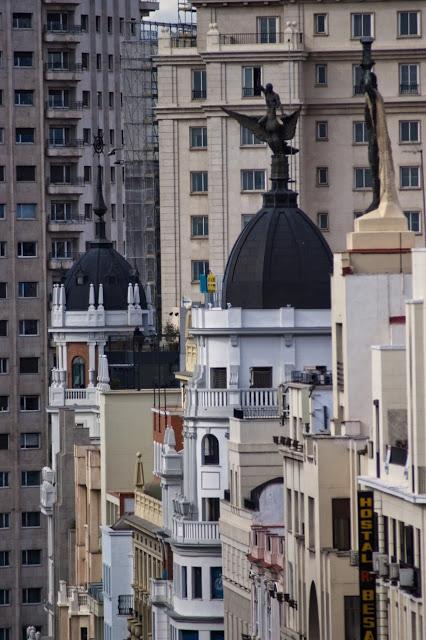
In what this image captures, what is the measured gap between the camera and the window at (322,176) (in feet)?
522

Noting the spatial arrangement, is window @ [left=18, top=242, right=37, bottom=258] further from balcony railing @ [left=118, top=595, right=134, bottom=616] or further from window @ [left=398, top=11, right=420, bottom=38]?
balcony railing @ [left=118, top=595, right=134, bottom=616]

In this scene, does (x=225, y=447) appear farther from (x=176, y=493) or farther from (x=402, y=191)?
(x=402, y=191)

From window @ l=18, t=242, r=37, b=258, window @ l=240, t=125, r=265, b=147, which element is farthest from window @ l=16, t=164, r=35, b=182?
window @ l=240, t=125, r=265, b=147

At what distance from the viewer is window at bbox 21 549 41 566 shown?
601 ft

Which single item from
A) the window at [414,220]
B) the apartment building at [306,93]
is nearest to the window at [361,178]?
the apartment building at [306,93]

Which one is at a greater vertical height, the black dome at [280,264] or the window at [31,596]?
the black dome at [280,264]

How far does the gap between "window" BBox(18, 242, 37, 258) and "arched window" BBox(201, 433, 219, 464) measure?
81.8 meters

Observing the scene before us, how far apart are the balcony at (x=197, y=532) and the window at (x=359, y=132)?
176 ft

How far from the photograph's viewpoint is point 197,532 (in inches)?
4168

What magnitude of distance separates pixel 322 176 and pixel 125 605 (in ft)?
130

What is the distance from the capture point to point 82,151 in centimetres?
18738

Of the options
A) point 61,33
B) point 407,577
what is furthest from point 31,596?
point 407,577

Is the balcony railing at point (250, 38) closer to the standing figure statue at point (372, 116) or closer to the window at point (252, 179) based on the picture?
the window at point (252, 179)

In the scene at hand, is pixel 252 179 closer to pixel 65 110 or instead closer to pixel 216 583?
pixel 65 110
